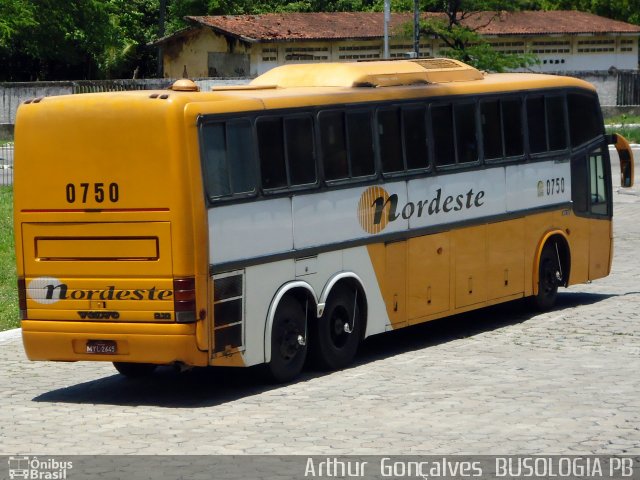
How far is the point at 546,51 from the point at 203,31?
16.5 m

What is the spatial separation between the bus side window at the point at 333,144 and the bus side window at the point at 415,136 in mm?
1203

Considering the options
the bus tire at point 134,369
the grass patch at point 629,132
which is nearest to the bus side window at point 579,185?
the bus tire at point 134,369

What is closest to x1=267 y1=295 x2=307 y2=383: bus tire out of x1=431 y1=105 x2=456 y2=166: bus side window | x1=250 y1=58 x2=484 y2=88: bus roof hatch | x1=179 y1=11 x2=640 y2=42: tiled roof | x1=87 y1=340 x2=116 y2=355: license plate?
x1=87 y1=340 x2=116 y2=355: license plate

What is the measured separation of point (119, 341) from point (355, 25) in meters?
51.3

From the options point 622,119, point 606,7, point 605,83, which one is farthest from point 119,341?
point 606,7

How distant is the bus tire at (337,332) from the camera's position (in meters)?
14.7

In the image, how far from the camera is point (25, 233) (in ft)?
44.8

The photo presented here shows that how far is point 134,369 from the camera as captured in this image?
14.7 meters

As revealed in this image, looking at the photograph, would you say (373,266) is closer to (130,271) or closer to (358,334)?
(358,334)

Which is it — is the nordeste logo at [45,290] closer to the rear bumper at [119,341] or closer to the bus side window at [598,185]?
the rear bumper at [119,341]

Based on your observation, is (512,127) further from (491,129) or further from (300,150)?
(300,150)

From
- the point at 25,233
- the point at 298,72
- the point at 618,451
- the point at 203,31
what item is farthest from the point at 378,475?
the point at 203,31

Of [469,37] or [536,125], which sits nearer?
[536,125]

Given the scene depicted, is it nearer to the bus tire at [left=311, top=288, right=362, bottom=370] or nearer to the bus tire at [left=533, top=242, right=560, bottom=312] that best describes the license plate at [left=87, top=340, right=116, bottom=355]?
the bus tire at [left=311, top=288, right=362, bottom=370]
